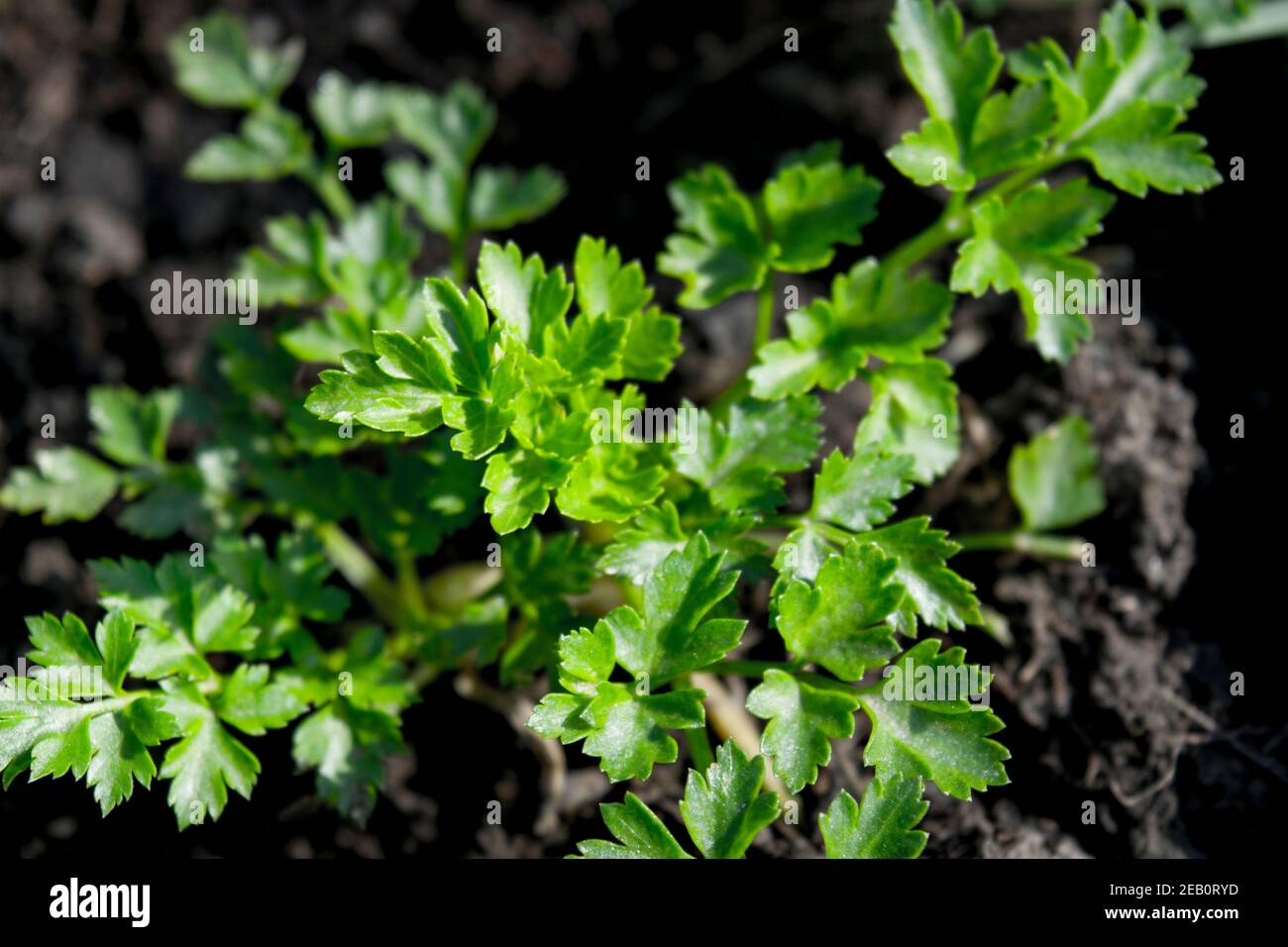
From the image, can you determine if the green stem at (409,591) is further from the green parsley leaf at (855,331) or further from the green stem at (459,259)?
the green parsley leaf at (855,331)

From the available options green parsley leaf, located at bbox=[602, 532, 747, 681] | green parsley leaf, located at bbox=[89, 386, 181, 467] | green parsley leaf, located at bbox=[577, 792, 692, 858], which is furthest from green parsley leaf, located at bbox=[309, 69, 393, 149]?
green parsley leaf, located at bbox=[577, 792, 692, 858]

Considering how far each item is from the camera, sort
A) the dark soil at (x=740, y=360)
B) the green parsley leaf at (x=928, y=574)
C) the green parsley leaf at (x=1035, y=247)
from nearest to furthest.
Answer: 1. the green parsley leaf at (x=928, y=574)
2. the green parsley leaf at (x=1035, y=247)
3. the dark soil at (x=740, y=360)

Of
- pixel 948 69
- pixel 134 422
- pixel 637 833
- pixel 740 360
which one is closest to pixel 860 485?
pixel 637 833

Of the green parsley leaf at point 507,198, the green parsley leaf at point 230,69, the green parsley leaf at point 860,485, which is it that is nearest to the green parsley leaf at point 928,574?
the green parsley leaf at point 860,485

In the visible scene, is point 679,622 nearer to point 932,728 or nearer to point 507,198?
point 932,728

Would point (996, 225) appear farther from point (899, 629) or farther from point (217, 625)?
point (217, 625)

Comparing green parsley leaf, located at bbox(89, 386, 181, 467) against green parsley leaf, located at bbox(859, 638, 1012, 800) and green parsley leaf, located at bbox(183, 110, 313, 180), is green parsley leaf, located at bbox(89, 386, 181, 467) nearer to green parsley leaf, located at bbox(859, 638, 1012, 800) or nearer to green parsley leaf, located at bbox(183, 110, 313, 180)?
green parsley leaf, located at bbox(183, 110, 313, 180)

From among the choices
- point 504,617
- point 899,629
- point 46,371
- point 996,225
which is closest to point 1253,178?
point 996,225
